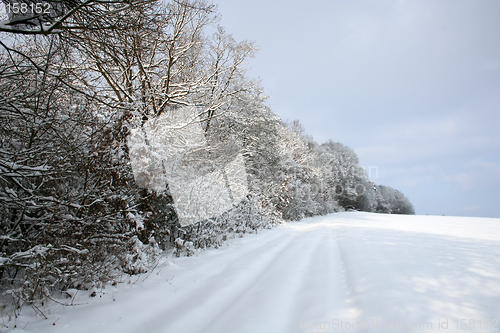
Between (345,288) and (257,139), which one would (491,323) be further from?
(257,139)

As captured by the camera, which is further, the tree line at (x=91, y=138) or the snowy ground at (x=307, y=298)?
the tree line at (x=91, y=138)

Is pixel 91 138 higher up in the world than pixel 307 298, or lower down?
higher up

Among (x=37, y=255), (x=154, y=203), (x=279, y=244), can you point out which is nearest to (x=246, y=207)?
(x=279, y=244)

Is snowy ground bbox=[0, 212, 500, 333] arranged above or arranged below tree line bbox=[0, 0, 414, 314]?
below

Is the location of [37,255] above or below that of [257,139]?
below

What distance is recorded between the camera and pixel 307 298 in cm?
308

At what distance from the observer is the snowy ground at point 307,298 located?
2.36 m

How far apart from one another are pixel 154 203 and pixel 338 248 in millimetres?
4939

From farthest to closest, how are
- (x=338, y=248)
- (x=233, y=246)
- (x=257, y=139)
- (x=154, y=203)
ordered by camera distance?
(x=257, y=139) → (x=233, y=246) → (x=338, y=248) → (x=154, y=203)

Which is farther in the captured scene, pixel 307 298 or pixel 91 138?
pixel 91 138

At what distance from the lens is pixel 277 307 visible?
112 inches

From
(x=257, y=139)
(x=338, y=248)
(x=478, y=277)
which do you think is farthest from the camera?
(x=257, y=139)

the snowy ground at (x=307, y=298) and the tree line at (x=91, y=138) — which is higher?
the tree line at (x=91, y=138)

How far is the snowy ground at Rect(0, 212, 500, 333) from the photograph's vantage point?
236 centimetres
